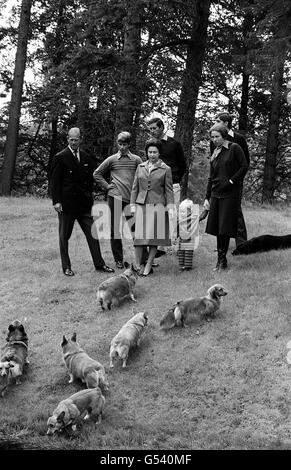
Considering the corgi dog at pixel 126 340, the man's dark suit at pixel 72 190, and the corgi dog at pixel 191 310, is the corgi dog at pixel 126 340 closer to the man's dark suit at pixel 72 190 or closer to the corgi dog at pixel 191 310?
the corgi dog at pixel 191 310

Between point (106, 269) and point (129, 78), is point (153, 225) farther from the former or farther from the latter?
point (129, 78)

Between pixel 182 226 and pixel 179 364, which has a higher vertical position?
pixel 182 226

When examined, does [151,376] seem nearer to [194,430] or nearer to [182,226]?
[194,430]

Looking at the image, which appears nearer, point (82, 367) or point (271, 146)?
point (82, 367)

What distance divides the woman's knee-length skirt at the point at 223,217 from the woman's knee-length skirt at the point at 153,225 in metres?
0.70

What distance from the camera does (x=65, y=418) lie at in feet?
16.4

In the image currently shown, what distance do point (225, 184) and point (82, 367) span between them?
12.2ft

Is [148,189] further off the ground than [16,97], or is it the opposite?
[16,97]

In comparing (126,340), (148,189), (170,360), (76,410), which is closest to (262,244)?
(148,189)

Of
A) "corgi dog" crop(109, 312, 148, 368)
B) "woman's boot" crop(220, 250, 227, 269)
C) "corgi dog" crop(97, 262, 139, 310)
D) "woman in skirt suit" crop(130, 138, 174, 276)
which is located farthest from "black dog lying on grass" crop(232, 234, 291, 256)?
"corgi dog" crop(109, 312, 148, 368)

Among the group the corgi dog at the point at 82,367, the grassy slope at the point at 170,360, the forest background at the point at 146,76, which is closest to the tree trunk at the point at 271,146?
the forest background at the point at 146,76

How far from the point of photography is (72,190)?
29.7 ft
